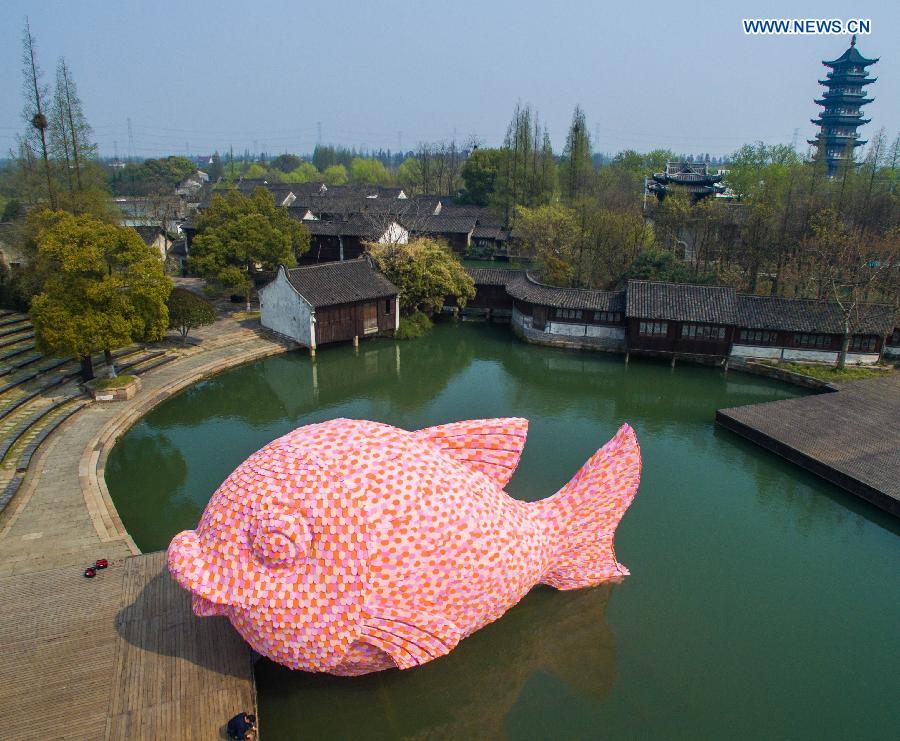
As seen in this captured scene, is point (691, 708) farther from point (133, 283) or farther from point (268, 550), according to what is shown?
point (133, 283)

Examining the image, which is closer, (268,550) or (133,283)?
(268,550)

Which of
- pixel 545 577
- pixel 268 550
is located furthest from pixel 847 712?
pixel 268 550

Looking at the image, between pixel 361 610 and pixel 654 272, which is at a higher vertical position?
pixel 654 272

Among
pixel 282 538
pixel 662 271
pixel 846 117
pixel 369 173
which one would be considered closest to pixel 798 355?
pixel 662 271

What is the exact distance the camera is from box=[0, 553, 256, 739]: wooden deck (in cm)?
718

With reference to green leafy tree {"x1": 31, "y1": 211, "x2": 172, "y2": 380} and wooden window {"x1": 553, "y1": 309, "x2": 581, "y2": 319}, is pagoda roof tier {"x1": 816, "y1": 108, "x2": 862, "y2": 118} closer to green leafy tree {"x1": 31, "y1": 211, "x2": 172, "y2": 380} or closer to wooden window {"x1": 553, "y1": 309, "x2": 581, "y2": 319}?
wooden window {"x1": 553, "y1": 309, "x2": 581, "y2": 319}

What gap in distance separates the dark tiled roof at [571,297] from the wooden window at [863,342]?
783cm

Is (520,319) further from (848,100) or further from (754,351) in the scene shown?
(848,100)

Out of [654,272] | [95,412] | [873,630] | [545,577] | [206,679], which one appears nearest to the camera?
[206,679]

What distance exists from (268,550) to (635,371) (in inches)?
711

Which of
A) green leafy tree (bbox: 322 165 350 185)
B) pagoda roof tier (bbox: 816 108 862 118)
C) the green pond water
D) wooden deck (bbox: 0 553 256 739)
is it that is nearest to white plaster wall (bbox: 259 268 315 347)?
the green pond water

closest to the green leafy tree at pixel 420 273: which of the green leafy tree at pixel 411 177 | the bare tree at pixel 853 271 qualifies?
the bare tree at pixel 853 271

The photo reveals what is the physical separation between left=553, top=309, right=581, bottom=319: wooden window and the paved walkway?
624 inches

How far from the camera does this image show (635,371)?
22641mm
